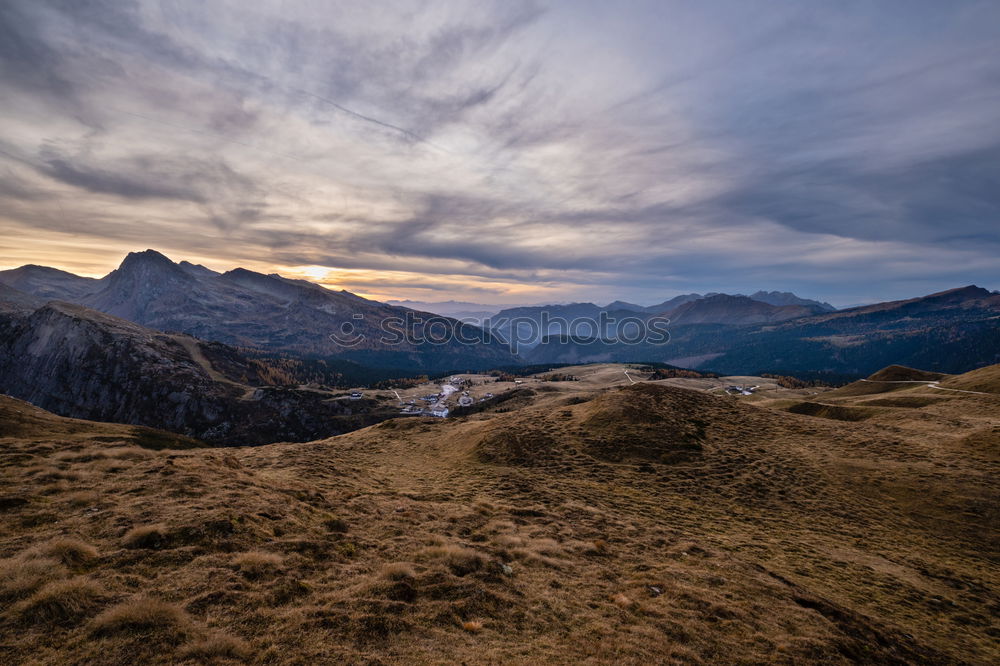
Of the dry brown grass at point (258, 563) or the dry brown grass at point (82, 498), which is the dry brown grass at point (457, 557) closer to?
the dry brown grass at point (258, 563)

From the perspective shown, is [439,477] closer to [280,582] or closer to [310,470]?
[310,470]

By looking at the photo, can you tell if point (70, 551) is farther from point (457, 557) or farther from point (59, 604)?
point (457, 557)

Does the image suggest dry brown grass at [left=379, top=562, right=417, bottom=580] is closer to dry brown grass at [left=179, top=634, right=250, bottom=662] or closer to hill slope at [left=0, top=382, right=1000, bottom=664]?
hill slope at [left=0, top=382, right=1000, bottom=664]

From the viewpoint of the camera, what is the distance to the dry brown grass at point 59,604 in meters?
10.0

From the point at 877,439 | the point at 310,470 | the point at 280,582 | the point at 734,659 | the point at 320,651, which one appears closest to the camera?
the point at 320,651

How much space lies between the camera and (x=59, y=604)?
10.4 meters

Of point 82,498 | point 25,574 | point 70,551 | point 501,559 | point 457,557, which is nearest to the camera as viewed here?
point 25,574

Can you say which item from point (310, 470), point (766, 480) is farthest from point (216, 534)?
point (766, 480)

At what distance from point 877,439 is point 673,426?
69.6 ft

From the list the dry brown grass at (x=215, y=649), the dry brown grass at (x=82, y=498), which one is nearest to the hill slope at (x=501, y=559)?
the dry brown grass at (x=215, y=649)

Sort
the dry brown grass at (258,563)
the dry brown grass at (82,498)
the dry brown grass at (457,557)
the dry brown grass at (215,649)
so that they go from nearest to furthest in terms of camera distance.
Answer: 1. the dry brown grass at (215,649)
2. the dry brown grass at (258,563)
3. the dry brown grass at (457,557)
4. the dry brown grass at (82,498)

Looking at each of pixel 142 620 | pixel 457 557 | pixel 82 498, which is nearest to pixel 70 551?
pixel 142 620

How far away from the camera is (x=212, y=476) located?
21953mm

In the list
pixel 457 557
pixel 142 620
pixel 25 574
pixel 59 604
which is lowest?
pixel 457 557
